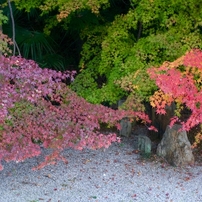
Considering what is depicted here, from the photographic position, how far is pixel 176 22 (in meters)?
5.95

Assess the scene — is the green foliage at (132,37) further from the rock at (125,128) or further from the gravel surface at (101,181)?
the gravel surface at (101,181)

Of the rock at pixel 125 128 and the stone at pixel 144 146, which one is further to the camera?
the rock at pixel 125 128

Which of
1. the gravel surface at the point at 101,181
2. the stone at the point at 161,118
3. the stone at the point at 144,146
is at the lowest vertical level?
the gravel surface at the point at 101,181

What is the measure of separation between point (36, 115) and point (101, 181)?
4.69 feet

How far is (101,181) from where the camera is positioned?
5305 millimetres

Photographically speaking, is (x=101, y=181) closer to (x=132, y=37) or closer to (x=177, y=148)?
(x=177, y=148)

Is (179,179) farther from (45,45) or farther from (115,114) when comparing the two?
(45,45)

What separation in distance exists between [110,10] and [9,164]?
3.39 m

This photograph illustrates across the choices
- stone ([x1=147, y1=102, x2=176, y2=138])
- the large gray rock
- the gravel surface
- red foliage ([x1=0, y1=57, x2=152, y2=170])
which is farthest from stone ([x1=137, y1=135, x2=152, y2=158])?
red foliage ([x1=0, y1=57, x2=152, y2=170])

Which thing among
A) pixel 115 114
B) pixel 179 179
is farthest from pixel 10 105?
pixel 179 179

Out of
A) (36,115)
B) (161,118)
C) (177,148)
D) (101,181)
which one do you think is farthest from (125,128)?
(36,115)

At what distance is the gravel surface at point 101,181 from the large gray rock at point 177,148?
130 mm

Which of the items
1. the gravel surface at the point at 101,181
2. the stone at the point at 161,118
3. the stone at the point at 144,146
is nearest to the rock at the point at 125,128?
the stone at the point at 161,118

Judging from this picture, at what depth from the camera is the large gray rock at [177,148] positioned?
232 inches
